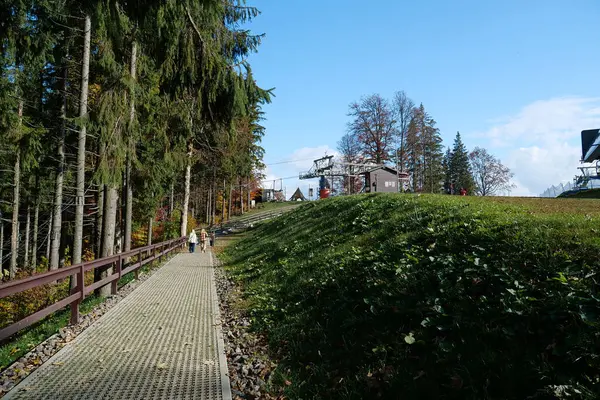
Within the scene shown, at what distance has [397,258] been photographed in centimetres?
623

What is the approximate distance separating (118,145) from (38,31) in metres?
3.64

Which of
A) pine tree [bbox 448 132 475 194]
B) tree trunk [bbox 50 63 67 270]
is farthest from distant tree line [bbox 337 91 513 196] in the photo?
tree trunk [bbox 50 63 67 270]

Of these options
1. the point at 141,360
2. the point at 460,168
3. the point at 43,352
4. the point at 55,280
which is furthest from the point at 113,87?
the point at 460,168

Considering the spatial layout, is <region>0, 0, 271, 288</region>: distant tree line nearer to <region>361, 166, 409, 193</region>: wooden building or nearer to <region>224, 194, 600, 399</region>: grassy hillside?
<region>224, 194, 600, 399</region>: grassy hillside

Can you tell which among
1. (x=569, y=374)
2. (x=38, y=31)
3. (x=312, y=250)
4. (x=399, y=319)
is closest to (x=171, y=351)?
(x=399, y=319)

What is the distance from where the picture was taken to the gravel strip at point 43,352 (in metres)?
4.09

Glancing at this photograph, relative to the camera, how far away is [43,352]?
498 centimetres

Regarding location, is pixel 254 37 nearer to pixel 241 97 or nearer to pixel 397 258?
pixel 241 97

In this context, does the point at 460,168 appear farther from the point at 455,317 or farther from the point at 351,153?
the point at 455,317

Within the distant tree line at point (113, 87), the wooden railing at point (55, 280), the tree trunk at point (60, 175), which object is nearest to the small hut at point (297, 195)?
the distant tree line at point (113, 87)

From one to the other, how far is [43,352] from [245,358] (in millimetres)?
2678

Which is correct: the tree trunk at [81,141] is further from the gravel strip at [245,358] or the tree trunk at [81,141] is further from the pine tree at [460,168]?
the pine tree at [460,168]

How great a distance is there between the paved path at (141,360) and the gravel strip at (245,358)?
0.18 metres

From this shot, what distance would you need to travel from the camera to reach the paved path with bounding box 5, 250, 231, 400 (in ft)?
12.3
